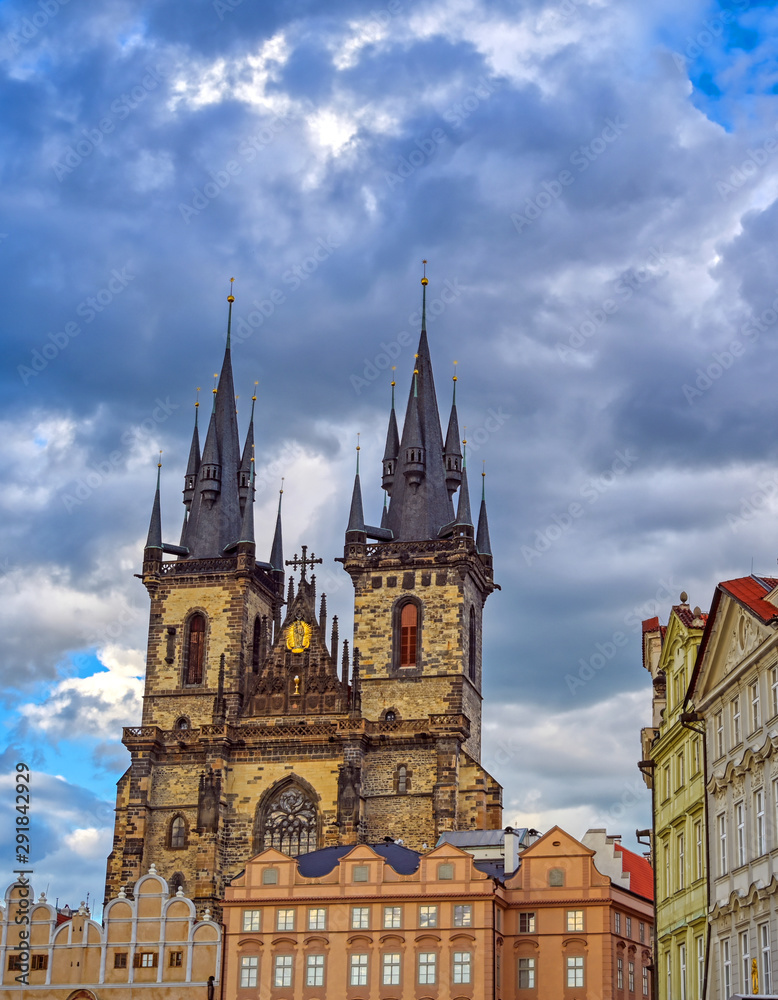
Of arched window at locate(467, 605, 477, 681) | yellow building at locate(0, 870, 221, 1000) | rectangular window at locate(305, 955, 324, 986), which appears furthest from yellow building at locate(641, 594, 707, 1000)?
arched window at locate(467, 605, 477, 681)

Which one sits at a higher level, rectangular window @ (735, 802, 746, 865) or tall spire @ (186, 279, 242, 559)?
tall spire @ (186, 279, 242, 559)

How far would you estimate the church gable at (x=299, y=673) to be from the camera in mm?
76125

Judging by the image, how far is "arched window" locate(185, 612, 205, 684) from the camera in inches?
3103

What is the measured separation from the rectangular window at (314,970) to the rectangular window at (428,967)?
Result: 11.0ft

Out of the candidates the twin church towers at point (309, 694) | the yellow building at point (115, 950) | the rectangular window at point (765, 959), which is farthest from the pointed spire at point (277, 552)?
the rectangular window at point (765, 959)

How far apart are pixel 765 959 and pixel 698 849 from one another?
21.4 ft

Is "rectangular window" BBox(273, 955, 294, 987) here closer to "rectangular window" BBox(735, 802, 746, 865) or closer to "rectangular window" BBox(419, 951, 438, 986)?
"rectangular window" BBox(419, 951, 438, 986)

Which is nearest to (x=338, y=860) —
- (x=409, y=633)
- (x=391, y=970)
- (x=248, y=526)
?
(x=391, y=970)

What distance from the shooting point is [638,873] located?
62.7 meters

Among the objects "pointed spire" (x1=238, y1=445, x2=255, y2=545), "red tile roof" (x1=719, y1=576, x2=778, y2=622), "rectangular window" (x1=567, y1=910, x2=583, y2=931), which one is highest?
"pointed spire" (x1=238, y1=445, x2=255, y2=545)

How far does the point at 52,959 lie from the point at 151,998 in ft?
12.9

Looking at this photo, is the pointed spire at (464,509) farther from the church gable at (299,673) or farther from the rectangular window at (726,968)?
the rectangular window at (726,968)

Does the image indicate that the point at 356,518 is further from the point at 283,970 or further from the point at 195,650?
the point at 283,970

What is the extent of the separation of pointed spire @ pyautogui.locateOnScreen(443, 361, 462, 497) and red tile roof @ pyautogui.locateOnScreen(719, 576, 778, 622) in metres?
49.0
